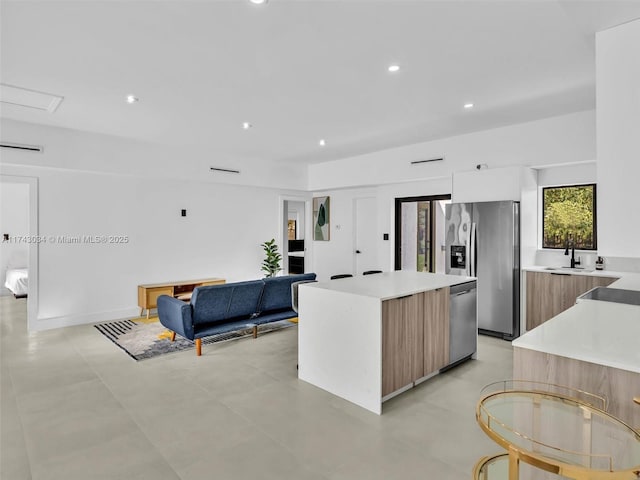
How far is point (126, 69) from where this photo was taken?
10.2 feet

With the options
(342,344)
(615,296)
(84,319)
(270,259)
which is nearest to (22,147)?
(84,319)

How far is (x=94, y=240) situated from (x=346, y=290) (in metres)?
4.31

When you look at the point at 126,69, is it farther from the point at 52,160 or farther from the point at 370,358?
the point at 370,358

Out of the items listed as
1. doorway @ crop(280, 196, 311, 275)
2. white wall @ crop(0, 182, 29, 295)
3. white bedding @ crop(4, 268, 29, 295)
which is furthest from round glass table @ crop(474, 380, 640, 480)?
white wall @ crop(0, 182, 29, 295)

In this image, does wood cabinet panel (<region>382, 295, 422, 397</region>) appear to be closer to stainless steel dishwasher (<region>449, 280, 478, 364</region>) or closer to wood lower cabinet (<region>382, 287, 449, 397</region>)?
wood lower cabinet (<region>382, 287, 449, 397</region>)

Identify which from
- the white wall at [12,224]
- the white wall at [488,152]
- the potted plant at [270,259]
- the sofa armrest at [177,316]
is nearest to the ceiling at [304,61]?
the white wall at [488,152]

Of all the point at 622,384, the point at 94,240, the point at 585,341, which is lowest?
the point at 622,384

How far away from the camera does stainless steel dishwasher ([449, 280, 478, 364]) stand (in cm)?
360

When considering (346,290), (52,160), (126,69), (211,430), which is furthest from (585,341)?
(52,160)

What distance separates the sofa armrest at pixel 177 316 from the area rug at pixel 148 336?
1.00 feet

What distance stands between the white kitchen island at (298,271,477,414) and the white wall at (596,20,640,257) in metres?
1.42

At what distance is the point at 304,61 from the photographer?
2.96 metres

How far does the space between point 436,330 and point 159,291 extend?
436 centimetres

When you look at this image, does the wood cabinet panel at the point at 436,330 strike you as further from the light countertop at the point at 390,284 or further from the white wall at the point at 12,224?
the white wall at the point at 12,224
